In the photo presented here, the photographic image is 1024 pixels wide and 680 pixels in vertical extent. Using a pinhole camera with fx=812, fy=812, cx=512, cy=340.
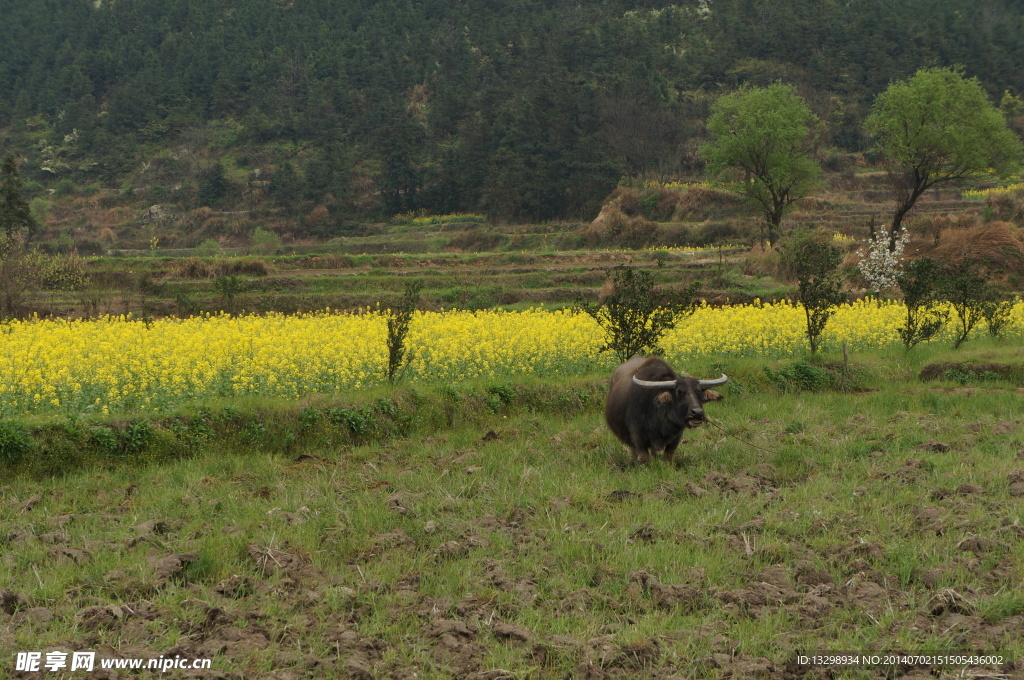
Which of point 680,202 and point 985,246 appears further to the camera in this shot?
point 680,202

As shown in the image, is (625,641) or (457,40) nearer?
(625,641)

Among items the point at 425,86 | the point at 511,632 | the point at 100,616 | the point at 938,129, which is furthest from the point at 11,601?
the point at 425,86

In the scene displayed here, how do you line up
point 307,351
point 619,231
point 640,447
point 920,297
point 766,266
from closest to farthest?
point 640,447 → point 307,351 → point 920,297 → point 766,266 → point 619,231

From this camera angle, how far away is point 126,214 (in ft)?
242

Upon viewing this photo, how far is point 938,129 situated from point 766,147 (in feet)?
27.3

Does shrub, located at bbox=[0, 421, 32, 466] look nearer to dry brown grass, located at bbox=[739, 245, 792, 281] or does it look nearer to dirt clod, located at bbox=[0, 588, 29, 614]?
dirt clod, located at bbox=[0, 588, 29, 614]

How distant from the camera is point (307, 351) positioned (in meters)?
13.4

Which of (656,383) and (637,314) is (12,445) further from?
(637,314)

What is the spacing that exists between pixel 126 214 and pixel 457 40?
1578 inches

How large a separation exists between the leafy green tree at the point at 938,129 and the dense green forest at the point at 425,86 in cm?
2738

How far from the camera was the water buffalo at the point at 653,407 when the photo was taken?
891 centimetres

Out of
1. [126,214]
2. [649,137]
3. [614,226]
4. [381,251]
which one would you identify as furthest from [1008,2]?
[126,214]

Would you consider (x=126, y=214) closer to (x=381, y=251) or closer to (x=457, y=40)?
(x=381, y=251)

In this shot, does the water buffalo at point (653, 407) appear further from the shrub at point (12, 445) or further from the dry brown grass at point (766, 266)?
the dry brown grass at point (766, 266)
